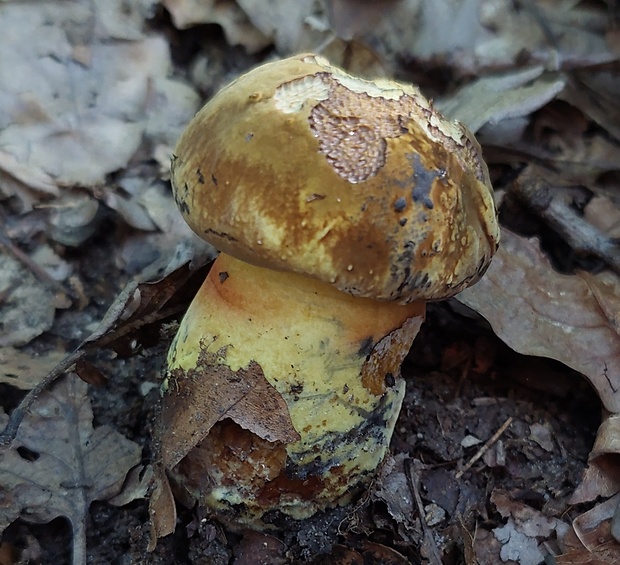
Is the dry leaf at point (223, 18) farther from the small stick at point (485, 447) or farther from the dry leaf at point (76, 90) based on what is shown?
the small stick at point (485, 447)

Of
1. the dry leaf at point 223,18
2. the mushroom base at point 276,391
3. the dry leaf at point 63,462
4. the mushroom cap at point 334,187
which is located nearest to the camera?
the mushroom cap at point 334,187

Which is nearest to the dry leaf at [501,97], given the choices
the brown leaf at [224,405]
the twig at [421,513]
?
the twig at [421,513]

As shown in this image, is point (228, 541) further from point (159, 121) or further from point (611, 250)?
point (159, 121)


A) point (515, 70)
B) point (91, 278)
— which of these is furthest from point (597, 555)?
point (515, 70)

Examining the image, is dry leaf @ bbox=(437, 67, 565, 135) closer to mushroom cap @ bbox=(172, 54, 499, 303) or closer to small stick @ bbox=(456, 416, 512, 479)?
small stick @ bbox=(456, 416, 512, 479)

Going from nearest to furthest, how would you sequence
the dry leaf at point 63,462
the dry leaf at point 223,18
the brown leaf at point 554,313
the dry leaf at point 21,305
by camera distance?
the dry leaf at point 63,462 → the brown leaf at point 554,313 → the dry leaf at point 21,305 → the dry leaf at point 223,18

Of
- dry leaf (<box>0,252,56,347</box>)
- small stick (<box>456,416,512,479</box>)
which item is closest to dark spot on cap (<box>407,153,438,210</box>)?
small stick (<box>456,416,512,479</box>)
